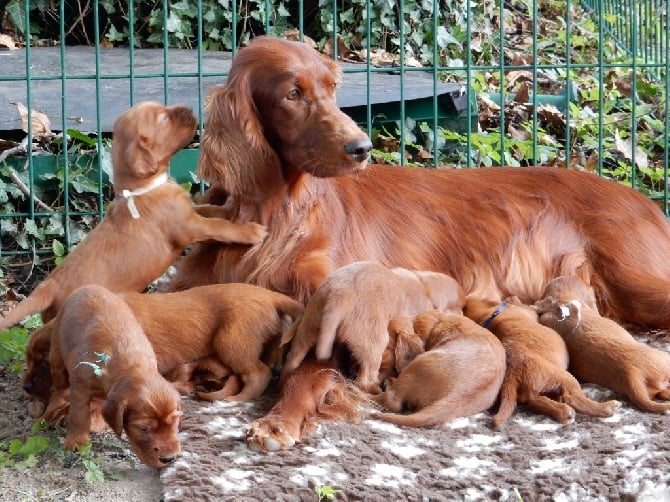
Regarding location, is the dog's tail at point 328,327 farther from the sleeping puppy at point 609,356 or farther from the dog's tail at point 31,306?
the dog's tail at point 31,306

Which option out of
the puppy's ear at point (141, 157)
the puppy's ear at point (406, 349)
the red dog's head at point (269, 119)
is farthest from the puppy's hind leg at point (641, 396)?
the puppy's ear at point (141, 157)

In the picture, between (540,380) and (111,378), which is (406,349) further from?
(111,378)

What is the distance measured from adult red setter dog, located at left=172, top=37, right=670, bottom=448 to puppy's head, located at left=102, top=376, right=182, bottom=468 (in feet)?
3.57

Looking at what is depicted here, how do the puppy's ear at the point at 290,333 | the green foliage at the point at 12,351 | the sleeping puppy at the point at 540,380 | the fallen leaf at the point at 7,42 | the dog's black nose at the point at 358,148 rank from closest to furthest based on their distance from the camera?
1. the sleeping puppy at the point at 540,380
2. the puppy's ear at the point at 290,333
3. the dog's black nose at the point at 358,148
4. the green foliage at the point at 12,351
5. the fallen leaf at the point at 7,42

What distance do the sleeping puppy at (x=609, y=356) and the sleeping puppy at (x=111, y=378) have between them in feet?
4.82

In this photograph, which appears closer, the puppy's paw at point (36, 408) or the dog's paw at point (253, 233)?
the puppy's paw at point (36, 408)

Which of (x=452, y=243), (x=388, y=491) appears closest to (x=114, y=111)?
(x=452, y=243)

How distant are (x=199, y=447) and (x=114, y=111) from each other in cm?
331

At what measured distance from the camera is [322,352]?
12.3 feet

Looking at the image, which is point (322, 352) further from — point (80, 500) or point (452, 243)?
point (452, 243)

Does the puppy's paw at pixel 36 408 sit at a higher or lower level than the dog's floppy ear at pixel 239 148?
lower

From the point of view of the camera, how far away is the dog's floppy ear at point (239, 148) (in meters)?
4.27

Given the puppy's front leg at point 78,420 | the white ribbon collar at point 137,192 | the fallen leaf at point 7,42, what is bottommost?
the puppy's front leg at point 78,420

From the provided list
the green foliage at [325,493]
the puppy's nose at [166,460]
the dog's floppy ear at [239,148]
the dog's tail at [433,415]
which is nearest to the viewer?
the green foliage at [325,493]
